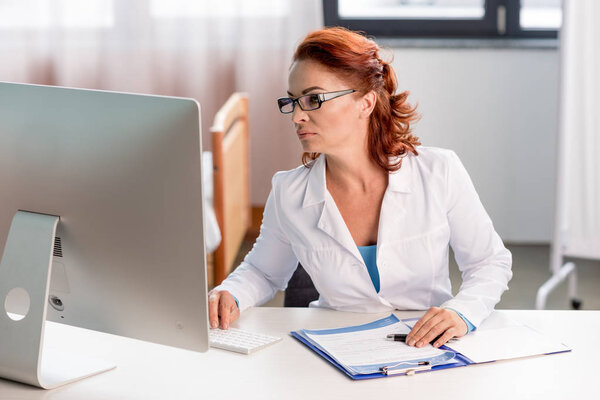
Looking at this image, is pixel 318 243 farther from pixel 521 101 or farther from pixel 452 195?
pixel 521 101

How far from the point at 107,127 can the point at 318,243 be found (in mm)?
668

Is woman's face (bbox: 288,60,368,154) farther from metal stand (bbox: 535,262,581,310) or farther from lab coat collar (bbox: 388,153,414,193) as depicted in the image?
metal stand (bbox: 535,262,581,310)

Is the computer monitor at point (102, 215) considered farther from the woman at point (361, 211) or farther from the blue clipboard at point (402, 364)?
the woman at point (361, 211)

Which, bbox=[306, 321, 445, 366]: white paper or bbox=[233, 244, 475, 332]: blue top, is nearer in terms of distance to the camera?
bbox=[306, 321, 445, 366]: white paper

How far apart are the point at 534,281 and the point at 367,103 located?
2.29 meters

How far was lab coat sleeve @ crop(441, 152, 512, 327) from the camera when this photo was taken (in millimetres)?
1675

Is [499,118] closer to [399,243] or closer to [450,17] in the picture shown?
[450,17]

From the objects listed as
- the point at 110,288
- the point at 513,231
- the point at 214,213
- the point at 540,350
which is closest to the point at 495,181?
the point at 513,231

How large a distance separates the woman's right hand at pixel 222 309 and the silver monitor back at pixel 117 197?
30 centimetres

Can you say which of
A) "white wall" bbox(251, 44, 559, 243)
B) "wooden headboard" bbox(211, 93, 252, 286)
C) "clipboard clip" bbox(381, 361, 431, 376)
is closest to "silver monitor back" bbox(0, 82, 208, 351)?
"clipboard clip" bbox(381, 361, 431, 376)

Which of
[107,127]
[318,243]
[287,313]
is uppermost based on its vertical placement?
[107,127]

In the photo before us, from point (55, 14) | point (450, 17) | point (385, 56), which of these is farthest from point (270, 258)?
point (55, 14)

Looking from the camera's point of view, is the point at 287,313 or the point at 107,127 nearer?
the point at 107,127

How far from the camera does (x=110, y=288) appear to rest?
1.27 metres
